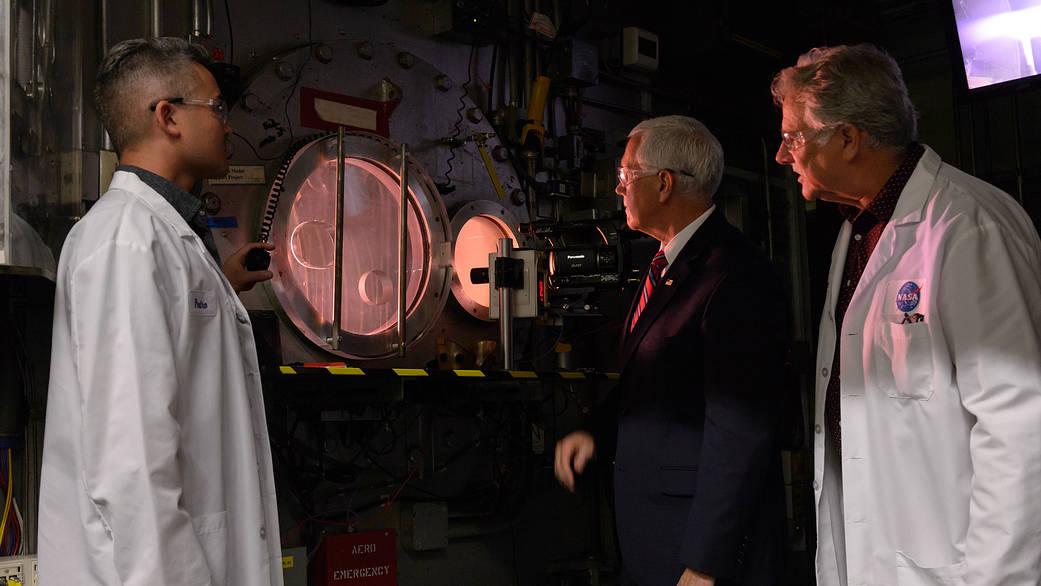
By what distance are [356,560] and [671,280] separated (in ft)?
6.54

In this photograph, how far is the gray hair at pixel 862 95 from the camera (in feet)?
7.04

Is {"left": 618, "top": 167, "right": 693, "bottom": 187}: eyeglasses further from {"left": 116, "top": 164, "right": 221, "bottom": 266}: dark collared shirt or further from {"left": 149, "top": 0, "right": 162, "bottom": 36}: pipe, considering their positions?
{"left": 149, "top": 0, "right": 162, "bottom": 36}: pipe

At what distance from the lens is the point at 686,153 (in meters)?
2.73

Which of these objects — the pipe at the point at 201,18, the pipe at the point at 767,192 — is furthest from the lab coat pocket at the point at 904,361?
the pipe at the point at 767,192

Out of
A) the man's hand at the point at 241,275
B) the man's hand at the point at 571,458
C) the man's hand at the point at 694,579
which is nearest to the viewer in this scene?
the man's hand at the point at 694,579

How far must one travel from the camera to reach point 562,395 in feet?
16.0

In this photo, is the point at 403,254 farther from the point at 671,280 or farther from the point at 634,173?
the point at 671,280

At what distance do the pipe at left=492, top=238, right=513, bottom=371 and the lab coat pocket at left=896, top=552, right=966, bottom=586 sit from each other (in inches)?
95.4

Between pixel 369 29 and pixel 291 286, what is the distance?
1.28m

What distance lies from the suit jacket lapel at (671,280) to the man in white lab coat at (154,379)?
3.36ft

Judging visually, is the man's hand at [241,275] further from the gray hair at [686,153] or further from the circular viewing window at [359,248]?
the gray hair at [686,153]

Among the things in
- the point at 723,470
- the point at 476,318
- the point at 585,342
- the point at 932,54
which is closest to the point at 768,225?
the point at 932,54

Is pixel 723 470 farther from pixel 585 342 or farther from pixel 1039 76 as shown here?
pixel 1039 76

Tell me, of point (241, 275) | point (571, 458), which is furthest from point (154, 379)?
Result: point (571, 458)
